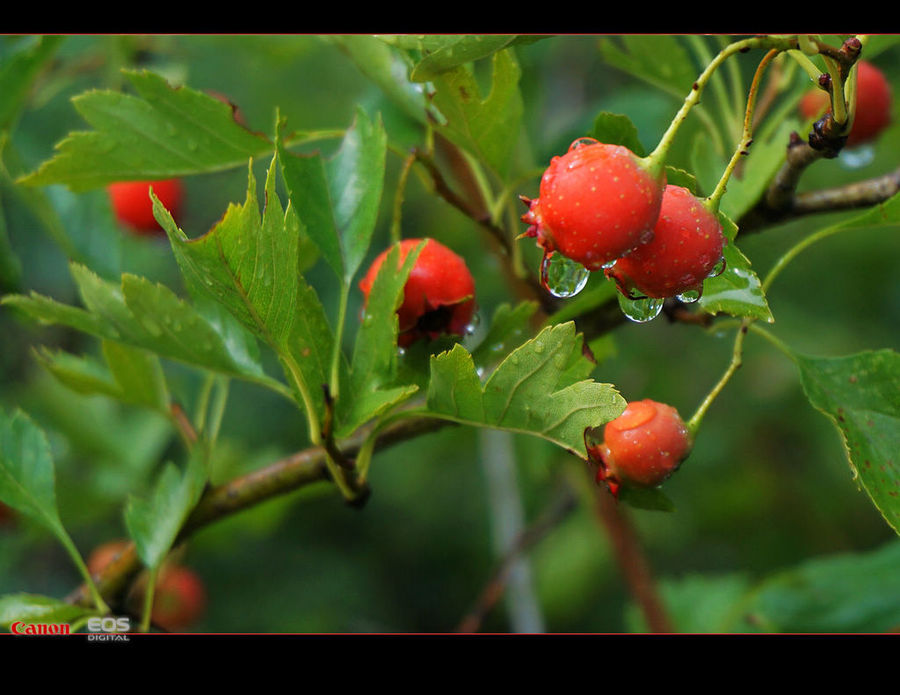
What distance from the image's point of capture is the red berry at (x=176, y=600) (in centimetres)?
157

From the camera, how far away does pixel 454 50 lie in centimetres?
73

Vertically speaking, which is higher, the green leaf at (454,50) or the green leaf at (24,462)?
the green leaf at (454,50)

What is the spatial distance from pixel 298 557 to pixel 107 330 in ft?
5.52

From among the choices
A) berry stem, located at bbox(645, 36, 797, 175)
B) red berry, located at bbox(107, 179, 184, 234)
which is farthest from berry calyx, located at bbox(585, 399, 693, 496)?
red berry, located at bbox(107, 179, 184, 234)

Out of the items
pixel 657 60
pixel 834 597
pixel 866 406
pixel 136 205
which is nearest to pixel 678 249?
pixel 866 406

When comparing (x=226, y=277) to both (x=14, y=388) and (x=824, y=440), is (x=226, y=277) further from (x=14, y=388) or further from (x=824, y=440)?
(x=824, y=440)

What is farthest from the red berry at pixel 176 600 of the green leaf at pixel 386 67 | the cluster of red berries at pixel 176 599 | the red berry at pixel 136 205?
the green leaf at pixel 386 67

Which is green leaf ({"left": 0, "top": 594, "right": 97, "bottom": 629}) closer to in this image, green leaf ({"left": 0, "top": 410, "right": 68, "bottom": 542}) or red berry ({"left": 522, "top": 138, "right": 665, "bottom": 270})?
green leaf ({"left": 0, "top": 410, "right": 68, "bottom": 542})

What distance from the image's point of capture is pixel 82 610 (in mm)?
981

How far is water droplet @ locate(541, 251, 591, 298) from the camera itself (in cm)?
69

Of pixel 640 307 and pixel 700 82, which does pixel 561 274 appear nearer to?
pixel 640 307

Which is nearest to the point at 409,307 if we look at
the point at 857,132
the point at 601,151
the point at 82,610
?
the point at 601,151

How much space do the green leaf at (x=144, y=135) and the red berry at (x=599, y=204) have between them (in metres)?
0.44

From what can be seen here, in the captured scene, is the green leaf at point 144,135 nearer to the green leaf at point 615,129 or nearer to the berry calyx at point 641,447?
the green leaf at point 615,129
